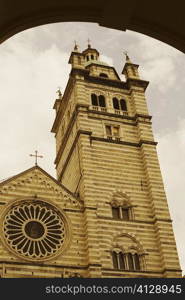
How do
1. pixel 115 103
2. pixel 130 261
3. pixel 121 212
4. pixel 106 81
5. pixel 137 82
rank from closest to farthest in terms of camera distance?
pixel 130 261 < pixel 121 212 < pixel 115 103 < pixel 106 81 < pixel 137 82

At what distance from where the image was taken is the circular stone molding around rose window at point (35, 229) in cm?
2278

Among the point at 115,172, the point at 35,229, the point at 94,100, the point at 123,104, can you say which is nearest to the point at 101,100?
the point at 94,100

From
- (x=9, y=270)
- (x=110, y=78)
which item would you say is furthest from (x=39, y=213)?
(x=110, y=78)

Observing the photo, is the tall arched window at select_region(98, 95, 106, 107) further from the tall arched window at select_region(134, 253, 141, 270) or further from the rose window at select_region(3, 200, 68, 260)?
the tall arched window at select_region(134, 253, 141, 270)

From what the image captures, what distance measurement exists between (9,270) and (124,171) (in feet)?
31.5

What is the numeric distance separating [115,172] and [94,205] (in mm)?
3041

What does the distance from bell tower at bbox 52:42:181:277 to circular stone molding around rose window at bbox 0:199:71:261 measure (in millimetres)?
1484

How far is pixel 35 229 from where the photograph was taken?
2364 cm

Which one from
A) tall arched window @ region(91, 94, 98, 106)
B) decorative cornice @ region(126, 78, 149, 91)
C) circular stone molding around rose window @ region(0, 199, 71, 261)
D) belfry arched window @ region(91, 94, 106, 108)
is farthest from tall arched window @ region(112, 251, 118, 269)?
decorative cornice @ region(126, 78, 149, 91)

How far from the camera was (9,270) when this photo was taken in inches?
848

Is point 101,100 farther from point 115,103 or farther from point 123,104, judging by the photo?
point 123,104

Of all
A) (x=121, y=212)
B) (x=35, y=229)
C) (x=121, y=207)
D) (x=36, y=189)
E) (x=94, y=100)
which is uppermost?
(x=94, y=100)

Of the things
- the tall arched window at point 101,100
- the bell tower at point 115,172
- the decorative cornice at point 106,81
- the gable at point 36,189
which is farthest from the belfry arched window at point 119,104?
the gable at point 36,189

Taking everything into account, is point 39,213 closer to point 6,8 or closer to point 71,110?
point 71,110
